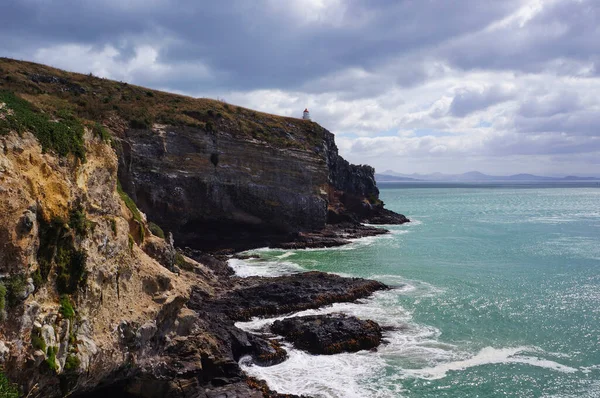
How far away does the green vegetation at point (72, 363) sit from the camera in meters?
13.1

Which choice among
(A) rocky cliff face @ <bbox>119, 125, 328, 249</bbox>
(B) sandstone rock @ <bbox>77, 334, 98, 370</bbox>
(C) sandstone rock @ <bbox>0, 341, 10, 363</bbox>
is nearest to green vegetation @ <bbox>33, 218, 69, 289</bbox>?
(C) sandstone rock @ <bbox>0, 341, 10, 363</bbox>

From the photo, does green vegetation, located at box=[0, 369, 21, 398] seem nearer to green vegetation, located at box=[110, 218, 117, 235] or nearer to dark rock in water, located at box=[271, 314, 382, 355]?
green vegetation, located at box=[110, 218, 117, 235]

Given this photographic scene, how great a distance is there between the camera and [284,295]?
31.5 metres

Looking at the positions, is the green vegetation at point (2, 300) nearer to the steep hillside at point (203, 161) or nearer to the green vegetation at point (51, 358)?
the green vegetation at point (51, 358)

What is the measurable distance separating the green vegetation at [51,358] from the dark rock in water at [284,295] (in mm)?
14933

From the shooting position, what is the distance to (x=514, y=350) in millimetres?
23891

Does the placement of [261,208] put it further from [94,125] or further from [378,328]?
[94,125]

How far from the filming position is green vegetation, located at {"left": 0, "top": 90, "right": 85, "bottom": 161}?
49.3 feet

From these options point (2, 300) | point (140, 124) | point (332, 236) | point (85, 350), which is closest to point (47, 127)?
point (2, 300)

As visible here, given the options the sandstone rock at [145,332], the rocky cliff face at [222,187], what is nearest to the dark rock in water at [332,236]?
the rocky cliff face at [222,187]

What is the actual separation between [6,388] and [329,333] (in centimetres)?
1666

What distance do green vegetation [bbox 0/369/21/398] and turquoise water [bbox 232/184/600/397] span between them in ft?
37.4

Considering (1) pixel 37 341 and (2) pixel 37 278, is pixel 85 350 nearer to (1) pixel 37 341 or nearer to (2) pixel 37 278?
(1) pixel 37 341

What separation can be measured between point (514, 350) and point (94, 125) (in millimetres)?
23092
